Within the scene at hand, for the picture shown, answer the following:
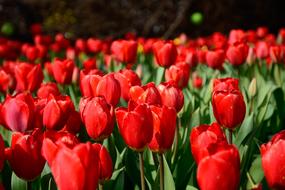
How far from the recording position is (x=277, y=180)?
124 cm

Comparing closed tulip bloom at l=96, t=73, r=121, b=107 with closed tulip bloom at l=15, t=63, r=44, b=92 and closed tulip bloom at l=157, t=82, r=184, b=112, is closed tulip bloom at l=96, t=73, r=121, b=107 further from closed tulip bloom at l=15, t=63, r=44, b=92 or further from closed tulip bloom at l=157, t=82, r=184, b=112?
closed tulip bloom at l=15, t=63, r=44, b=92

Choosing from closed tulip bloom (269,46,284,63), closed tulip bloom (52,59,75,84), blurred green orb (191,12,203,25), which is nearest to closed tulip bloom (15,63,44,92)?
closed tulip bloom (52,59,75,84)

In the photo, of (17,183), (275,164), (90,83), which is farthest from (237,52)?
(275,164)

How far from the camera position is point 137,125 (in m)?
1.42

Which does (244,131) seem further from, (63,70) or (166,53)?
(63,70)

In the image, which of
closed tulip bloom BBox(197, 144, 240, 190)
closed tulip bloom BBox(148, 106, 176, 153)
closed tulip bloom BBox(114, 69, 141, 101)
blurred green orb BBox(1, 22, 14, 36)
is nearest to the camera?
closed tulip bloom BBox(197, 144, 240, 190)

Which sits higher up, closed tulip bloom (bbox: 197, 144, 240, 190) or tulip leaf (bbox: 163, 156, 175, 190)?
closed tulip bloom (bbox: 197, 144, 240, 190)

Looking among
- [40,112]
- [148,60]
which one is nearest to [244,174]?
[40,112]

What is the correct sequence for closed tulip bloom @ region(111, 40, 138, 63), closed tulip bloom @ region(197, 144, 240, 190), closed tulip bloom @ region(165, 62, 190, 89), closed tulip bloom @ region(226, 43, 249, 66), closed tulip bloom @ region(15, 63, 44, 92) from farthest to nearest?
1. closed tulip bloom @ region(111, 40, 138, 63)
2. closed tulip bloom @ region(226, 43, 249, 66)
3. closed tulip bloom @ region(15, 63, 44, 92)
4. closed tulip bloom @ region(165, 62, 190, 89)
5. closed tulip bloom @ region(197, 144, 240, 190)

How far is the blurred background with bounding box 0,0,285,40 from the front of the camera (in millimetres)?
7734

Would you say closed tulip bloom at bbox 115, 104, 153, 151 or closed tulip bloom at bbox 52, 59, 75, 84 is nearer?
closed tulip bloom at bbox 115, 104, 153, 151

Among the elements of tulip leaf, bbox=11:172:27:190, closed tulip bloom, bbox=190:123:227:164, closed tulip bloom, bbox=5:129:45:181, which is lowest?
tulip leaf, bbox=11:172:27:190

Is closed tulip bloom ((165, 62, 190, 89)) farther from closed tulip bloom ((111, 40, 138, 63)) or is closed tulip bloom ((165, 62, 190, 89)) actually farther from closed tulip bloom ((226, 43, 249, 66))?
closed tulip bloom ((111, 40, 138, 63))

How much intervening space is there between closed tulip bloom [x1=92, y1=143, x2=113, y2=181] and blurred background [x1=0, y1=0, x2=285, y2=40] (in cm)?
639
